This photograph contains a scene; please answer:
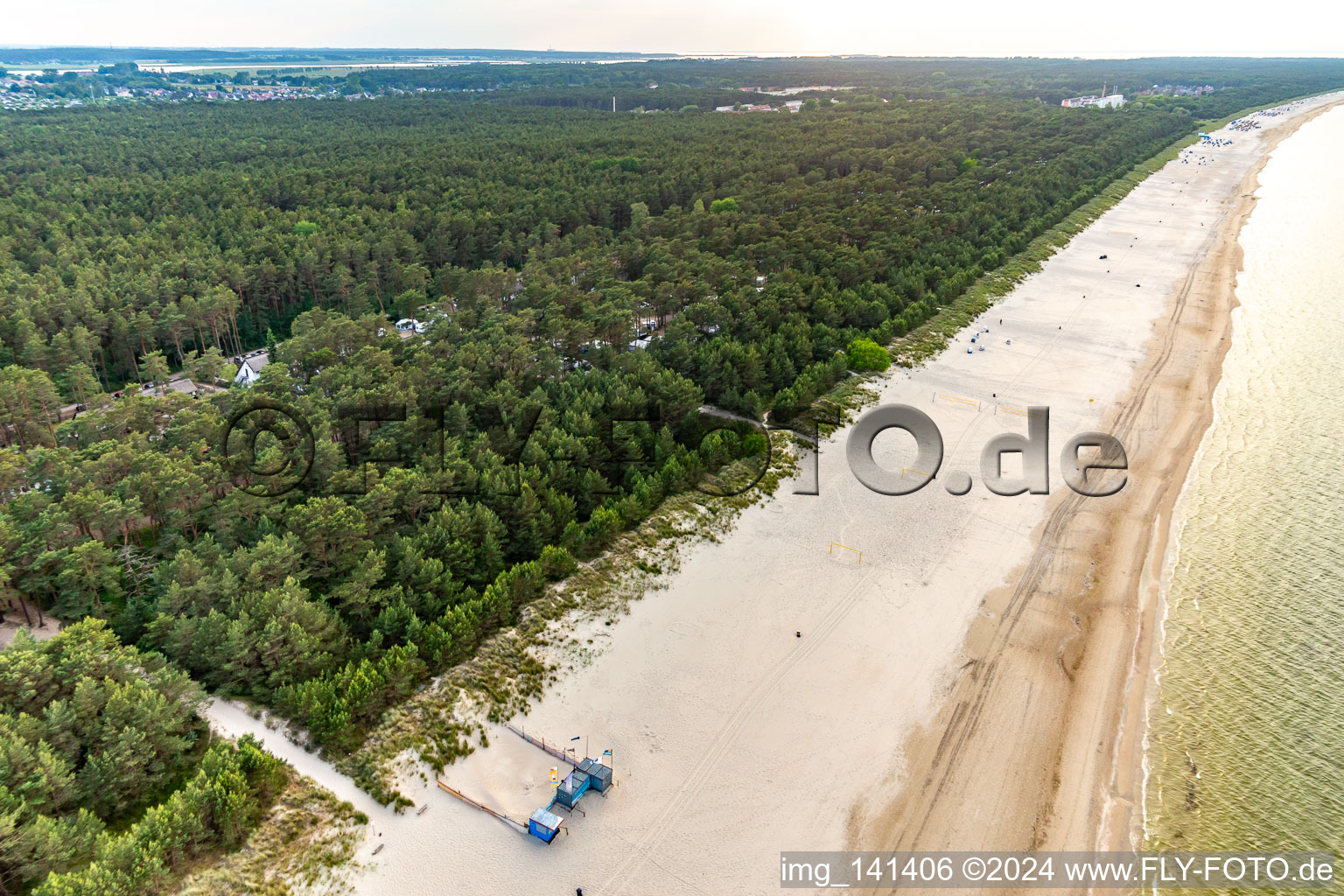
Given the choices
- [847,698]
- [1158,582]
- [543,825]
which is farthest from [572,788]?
[1158,582]

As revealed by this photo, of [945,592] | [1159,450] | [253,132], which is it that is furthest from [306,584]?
[253,132]

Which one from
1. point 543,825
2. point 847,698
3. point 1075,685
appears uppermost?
point 1075,685

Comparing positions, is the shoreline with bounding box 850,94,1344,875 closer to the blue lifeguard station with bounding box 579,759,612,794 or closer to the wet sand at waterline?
the wet sand at waterline

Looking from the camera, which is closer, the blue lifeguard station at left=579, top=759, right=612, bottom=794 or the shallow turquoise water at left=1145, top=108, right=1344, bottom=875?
the blue lifeguard station at left=579, top=759, right=612, bottom=794

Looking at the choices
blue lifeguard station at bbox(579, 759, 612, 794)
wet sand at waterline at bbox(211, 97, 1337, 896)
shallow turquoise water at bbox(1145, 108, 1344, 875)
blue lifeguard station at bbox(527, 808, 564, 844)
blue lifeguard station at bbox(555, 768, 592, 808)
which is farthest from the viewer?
shallow turquoise water at bbox(1145, 108, 1344, 875)

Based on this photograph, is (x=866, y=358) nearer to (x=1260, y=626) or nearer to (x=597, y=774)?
(x=1260, y=626)

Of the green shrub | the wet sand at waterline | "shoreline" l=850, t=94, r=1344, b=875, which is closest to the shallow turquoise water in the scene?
"shoreline" l=850, t=94, r=1344, b=875
